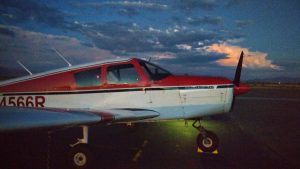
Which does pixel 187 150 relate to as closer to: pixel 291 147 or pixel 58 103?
pixel 291 147

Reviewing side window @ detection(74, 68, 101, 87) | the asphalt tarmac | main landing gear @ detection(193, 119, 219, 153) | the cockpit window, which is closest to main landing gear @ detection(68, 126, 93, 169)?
the asphalt tarmac

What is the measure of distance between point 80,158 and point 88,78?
189 cm

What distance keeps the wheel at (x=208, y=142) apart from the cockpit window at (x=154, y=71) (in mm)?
2033

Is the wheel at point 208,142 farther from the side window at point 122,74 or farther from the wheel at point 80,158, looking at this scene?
the wheel at point 80,158

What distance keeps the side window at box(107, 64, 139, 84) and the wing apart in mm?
790

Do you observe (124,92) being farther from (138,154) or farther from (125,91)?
(138,154)

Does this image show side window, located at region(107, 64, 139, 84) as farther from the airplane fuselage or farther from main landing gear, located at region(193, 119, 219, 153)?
main landing gear, located at region(193, 119, 219, 153)

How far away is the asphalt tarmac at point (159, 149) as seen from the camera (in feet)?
20.4

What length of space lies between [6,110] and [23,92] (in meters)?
1.90

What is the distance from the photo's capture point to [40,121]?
4.77 meters

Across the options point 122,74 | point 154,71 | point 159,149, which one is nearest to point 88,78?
point 122,74

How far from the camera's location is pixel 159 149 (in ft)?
24.5

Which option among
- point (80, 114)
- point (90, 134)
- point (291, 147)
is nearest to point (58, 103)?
point (80, 114)

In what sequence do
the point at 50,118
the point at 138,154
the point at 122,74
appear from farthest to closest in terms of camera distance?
1. the point at 138,154
2. the point at 122,74
3. the point at 50,118
